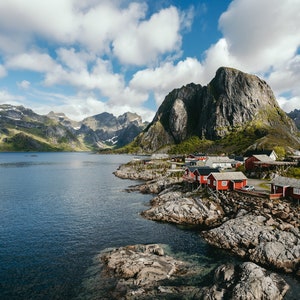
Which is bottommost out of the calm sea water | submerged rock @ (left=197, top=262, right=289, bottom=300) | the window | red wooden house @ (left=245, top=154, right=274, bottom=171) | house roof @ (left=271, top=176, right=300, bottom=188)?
the calm sea water

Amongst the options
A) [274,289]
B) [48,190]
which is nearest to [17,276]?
[274,289]

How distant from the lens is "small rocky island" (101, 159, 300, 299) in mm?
29328

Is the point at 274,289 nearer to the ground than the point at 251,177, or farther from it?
nearer to the ground

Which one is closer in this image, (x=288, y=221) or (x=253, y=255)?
(x=253, y=255)

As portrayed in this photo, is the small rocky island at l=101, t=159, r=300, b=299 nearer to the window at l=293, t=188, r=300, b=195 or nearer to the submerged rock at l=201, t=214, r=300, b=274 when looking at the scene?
the submerged rock at l=201, t=214, r=300, b=274

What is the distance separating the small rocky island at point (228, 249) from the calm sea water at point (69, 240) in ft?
10.2

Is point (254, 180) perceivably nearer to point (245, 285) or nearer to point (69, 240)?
point (245, 285)

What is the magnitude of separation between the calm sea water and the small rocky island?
10.2 feet

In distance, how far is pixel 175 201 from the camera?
65.1m

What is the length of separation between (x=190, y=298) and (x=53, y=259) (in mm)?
22706

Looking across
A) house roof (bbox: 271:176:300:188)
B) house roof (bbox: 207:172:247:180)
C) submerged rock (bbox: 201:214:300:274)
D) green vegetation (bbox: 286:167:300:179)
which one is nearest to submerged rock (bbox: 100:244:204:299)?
submerged rock (bbox: 201:214:300:274)

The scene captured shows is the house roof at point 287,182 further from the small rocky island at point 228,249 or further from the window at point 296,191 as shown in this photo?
the small rocky island at point 228,249

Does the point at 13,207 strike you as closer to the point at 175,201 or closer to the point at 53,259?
the point at 53,259

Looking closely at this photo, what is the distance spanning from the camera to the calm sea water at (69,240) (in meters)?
32.7
